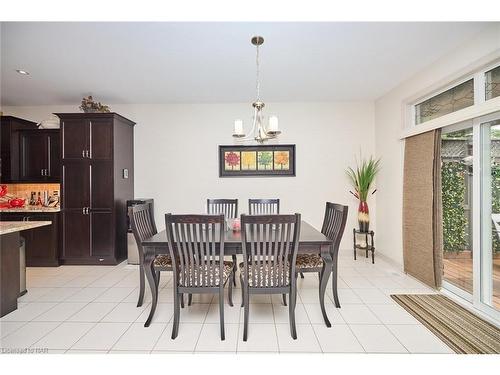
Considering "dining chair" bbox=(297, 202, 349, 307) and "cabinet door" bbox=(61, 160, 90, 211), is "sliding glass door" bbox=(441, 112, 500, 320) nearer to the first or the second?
"dining chair" bbox=(297, 202, 349, 307)

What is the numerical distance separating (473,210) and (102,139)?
487 cm

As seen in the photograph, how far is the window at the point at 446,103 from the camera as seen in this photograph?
255 centimetres

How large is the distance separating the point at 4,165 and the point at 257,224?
4.67 metres

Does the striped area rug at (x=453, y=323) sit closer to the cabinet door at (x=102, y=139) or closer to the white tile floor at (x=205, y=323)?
the white tile floor at (x=205, y=323)

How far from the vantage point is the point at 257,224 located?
1.89m

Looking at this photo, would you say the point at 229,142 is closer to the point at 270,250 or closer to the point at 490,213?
the point at 270,250

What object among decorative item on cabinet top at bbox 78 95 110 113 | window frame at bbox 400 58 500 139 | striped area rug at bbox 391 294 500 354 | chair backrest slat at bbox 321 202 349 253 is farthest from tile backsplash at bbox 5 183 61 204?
window frame at bbox 400 58 500 139

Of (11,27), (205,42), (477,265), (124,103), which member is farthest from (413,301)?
(124,103)

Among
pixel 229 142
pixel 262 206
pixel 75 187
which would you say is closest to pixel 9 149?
pixel 75 187

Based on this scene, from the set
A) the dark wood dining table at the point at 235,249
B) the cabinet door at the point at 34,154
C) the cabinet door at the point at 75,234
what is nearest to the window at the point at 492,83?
the dark wood dining table at the point at 235,249

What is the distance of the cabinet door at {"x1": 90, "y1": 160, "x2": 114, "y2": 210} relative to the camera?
3.82 meters

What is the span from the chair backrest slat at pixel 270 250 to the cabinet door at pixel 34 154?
13.5 ft

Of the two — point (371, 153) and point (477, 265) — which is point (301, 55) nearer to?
point (371, 153)

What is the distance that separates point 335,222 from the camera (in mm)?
2580
